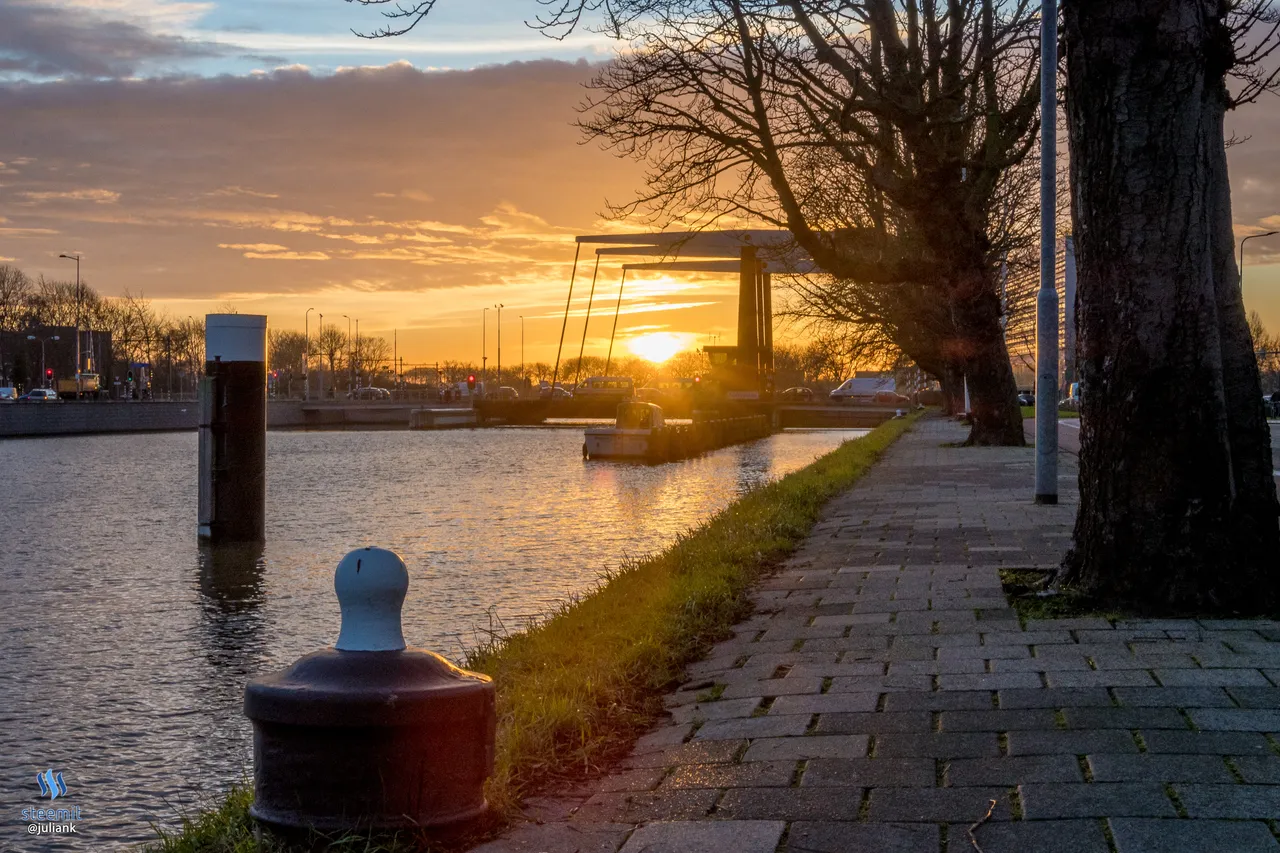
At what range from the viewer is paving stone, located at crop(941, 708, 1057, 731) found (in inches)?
168

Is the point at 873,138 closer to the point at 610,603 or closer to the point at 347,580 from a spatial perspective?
the point at 610,603

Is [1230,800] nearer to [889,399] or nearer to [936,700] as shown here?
[936,700]

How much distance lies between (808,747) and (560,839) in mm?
1027

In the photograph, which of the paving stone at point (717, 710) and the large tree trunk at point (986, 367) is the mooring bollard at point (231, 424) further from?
the large tree trunk at point (986, 367)

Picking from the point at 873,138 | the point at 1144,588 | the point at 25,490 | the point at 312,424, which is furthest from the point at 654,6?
the point at 312,424

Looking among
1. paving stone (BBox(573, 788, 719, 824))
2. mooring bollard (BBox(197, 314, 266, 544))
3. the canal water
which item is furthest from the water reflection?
paving stone (BBox(573, 788, 719, 824))

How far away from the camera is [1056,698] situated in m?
4.59

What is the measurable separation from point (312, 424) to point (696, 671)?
77.7 meters

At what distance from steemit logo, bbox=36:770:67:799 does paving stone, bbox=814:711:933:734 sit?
3222mm

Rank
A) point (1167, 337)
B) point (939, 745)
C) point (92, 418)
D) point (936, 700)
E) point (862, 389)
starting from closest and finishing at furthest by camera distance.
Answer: point (939, 745) < point (936, 700) < point (1167, 337) < point (92, 418) < point (862, 389)

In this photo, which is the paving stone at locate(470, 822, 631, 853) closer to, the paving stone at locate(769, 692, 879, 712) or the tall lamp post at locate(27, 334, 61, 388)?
the paving stone at locate(769, 692, 879, 712)

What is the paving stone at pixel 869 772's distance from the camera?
3.71 m

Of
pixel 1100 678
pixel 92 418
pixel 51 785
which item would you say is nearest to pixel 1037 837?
pixel 1100 678

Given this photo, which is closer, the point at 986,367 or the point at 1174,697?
the point at 1174,697
